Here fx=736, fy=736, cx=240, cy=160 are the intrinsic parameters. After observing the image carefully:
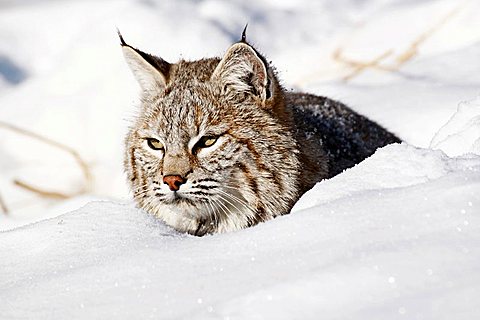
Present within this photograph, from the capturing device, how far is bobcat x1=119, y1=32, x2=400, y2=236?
2.84 meters

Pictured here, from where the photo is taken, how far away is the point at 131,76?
21.4ft

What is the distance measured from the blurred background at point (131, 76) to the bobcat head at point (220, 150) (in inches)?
58.5

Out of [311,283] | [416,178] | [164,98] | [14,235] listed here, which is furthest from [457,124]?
[14,235]

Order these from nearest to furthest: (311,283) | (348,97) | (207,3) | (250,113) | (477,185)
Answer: (311,283), (477,185), (250,113), (348,97), (207,3)

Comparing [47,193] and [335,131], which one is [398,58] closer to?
[335,131]

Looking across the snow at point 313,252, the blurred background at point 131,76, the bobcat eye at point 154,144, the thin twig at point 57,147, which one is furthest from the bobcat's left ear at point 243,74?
the thin twig at point 57,147

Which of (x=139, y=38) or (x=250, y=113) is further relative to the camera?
(x=139, y=38)

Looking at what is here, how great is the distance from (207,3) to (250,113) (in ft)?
18.7

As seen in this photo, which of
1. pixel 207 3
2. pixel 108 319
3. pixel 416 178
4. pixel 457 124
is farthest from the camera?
pixel 207 3

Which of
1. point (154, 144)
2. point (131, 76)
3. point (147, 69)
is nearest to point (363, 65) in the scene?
point (131, 76)

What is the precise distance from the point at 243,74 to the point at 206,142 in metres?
0.33

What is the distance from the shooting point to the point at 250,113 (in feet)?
9.83

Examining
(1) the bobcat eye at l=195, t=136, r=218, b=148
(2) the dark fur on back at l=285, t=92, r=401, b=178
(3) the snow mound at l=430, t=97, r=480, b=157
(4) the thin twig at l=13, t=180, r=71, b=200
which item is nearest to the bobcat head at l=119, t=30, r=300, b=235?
(1) the bobcat eye at l=195, t=136, r=218, b=148

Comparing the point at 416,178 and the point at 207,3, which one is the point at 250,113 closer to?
the point at 416,178
